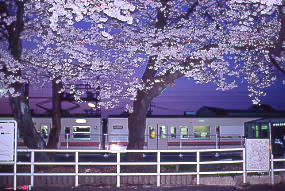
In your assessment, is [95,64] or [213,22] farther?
[213,22]

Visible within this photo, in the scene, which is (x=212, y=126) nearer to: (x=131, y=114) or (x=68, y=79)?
(x=131, y=114)

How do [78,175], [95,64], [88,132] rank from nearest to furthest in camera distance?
[78,175] → [95,64] → [88,132]

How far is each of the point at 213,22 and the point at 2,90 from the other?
29.2 ft

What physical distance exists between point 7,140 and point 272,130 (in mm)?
21708

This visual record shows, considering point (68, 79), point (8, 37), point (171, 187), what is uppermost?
point (8, 37)

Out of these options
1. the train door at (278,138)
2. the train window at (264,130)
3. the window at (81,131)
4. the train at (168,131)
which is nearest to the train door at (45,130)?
the train at (168,131)

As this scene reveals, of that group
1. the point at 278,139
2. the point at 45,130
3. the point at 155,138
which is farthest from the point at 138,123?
the point at 278,139

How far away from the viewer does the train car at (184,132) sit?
2702 centimetres

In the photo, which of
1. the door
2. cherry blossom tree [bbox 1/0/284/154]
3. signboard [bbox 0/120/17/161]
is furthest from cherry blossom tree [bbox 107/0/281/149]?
the door

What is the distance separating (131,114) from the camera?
15.2 metres

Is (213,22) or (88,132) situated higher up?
(213,22)

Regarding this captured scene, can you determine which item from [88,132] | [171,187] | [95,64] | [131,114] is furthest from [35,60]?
[88,132]

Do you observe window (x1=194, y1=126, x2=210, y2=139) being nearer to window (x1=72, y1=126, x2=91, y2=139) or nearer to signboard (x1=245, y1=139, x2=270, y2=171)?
window (x1=72, y1=126, x2=91, y2=139)

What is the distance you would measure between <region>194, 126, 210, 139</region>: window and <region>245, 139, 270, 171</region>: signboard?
1629cm
